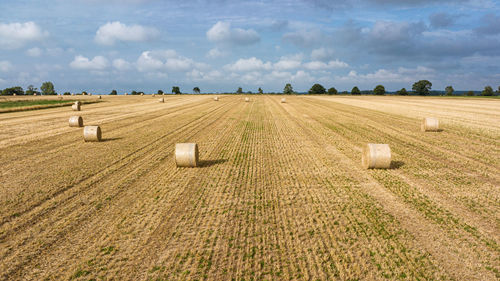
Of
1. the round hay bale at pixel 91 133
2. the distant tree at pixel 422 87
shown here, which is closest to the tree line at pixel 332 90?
the distant tree at pixel 422 87

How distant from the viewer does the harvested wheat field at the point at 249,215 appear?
229 inches

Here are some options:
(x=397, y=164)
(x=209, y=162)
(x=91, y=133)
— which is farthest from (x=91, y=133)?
(x=397, y=164)

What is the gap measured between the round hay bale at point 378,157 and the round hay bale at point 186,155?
755 cm

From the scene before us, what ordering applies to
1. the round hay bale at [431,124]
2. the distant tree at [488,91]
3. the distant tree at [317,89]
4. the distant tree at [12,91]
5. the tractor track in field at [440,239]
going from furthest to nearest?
the distant tree at [317,89] < the distant tree at [488,91] < the distant tree at [12,91] < the round hay bale at [431,124] < the tractor track in field at [440,239]

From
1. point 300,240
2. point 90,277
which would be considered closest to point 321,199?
point 300,240

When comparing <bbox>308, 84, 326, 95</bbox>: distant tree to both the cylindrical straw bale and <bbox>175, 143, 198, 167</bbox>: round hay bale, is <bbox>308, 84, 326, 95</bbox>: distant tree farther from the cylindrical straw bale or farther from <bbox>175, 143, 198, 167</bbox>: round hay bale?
<bbox>175, 143, 198, 167</bbox>: round hay bale

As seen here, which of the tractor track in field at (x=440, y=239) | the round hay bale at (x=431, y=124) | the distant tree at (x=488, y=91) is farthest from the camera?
the distant tree at (x=488, y=91)

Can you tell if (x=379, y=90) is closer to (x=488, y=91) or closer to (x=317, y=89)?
(x=317, y=89)

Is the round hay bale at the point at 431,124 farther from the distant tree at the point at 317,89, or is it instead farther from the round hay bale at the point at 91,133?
the distant tree at the point at 317,89

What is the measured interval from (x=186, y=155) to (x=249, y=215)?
5280 mm

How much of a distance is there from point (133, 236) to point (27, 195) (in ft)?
17.0

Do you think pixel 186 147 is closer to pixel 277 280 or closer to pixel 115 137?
Result: pixel 277 280

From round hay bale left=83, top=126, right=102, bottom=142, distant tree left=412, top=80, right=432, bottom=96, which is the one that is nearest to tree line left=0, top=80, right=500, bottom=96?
distant tree left=412, top=80, right=432, bottom=96

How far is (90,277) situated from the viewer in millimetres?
5504
